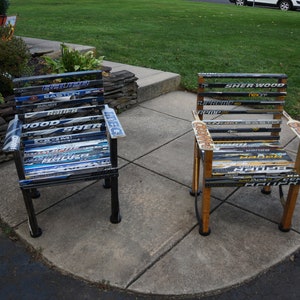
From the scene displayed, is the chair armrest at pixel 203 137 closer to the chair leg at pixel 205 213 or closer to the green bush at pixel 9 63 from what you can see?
the chair leg at pixel 205 213

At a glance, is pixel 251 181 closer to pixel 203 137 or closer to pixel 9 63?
pixel 203 137

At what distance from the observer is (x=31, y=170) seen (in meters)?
2.56

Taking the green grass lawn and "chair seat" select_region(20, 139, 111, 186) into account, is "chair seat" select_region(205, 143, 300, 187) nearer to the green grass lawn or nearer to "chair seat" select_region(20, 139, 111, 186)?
"chair seat" select_region(20, 139, 111, 186)

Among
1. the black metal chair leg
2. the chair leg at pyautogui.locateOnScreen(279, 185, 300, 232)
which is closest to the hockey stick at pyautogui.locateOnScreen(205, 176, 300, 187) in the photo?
the chair leg at pyautogui.locateOnScreen(279, 185, 300, 232)

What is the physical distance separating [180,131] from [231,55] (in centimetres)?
410

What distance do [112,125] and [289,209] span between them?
154 cm

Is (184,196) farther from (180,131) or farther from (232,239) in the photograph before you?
(180,131)

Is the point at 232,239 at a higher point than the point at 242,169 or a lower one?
lower

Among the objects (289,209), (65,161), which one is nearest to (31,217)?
(65,161)

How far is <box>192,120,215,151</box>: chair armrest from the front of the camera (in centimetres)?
232

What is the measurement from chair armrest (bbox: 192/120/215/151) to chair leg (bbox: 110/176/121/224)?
2.32 ft

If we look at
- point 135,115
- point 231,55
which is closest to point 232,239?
point 135,115

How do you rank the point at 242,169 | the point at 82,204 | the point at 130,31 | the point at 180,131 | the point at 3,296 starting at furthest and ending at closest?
the point at 130,31 → the point at 180,131 → the point at 82,204 → the point at 242,169 → the point at 3,296

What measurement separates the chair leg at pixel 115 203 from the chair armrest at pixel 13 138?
0.74m
